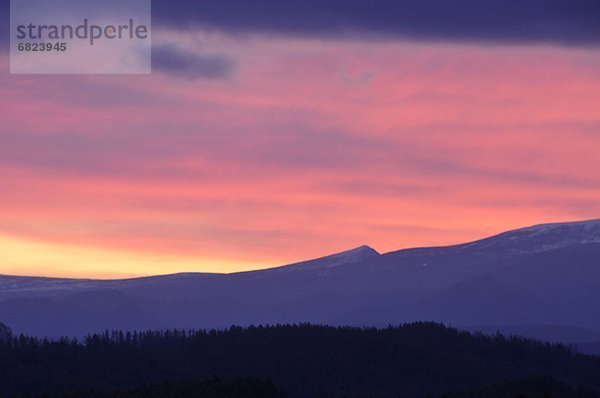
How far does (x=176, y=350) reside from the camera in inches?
5600

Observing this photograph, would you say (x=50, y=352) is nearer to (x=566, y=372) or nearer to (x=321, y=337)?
(x=321, y=337)

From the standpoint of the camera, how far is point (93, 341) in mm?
144750

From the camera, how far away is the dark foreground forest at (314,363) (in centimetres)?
11550

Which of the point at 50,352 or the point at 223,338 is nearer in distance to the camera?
the point at 50,352

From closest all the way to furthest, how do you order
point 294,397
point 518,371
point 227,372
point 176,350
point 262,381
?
point 262,381, point 294,397, point 227,372, point 518,371, point 176,350

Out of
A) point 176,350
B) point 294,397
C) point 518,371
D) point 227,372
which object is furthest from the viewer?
point 176,350

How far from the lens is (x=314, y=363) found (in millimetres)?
129875

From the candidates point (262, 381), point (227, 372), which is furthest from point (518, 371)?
point (262, 381)

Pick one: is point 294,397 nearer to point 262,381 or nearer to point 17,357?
point 262,381

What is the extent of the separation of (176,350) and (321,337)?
1517 centimetres

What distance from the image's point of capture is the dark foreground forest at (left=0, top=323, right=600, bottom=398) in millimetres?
115500

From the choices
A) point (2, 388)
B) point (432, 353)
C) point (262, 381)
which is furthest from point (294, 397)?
point (432, 353)

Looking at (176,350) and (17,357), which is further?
(176,350)

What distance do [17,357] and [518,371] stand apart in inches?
1907
